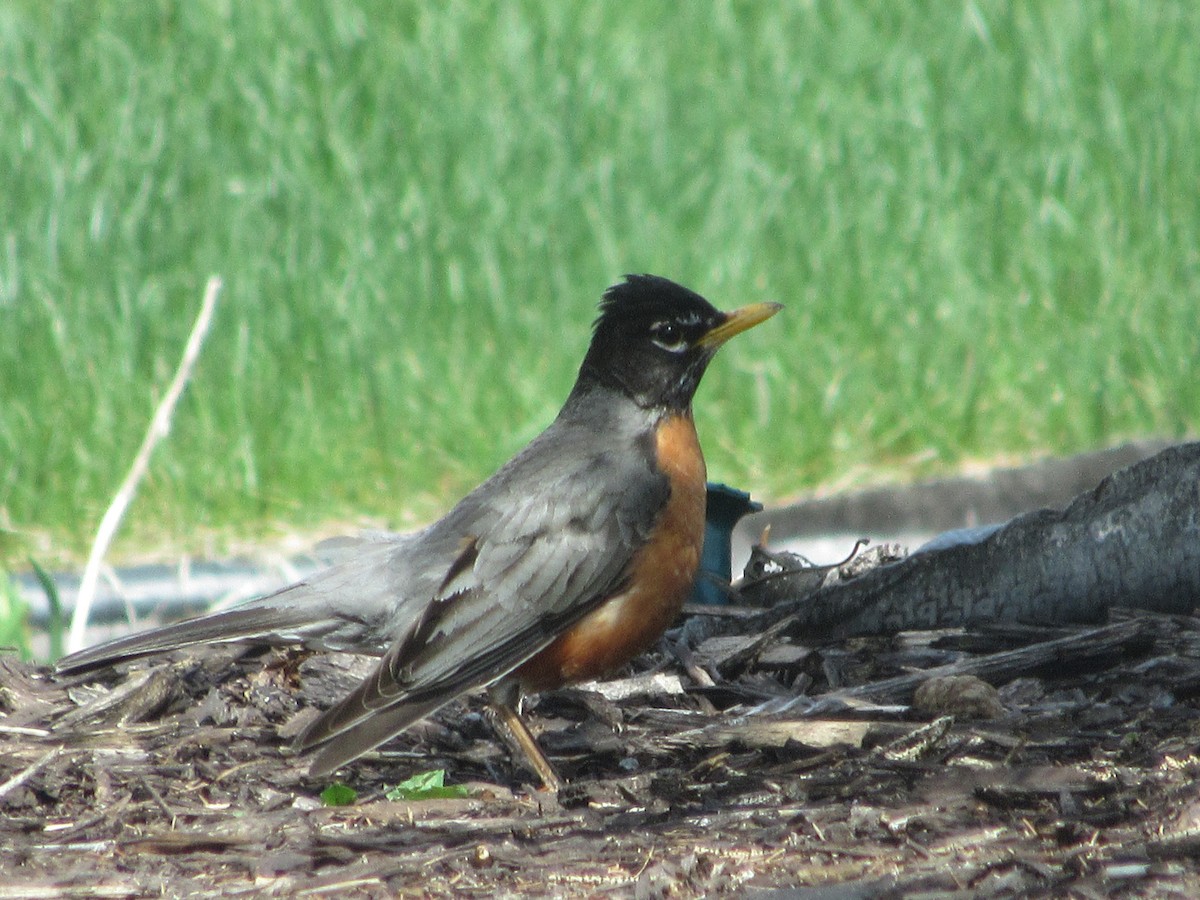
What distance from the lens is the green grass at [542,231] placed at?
24.0 feet

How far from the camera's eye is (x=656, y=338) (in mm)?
4887

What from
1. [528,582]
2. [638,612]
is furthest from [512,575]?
[638,612]

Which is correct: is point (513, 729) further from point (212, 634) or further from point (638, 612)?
point (212, 634)

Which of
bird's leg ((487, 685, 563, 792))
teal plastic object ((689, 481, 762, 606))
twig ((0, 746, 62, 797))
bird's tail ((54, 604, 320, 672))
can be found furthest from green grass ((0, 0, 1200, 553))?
twig ((0, 746, 62, 797))

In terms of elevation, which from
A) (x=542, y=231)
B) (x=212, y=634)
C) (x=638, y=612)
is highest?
(x=542, y=231)

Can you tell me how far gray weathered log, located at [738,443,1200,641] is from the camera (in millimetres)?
4359

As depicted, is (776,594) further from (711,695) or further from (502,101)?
(502,101)

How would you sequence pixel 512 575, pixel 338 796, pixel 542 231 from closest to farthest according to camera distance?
pixel 338 796
pixel 512 575
pixel 542 231

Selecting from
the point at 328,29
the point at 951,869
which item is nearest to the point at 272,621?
the point at 951,869

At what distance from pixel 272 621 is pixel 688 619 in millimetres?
1188

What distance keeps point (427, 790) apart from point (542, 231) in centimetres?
Result: 498

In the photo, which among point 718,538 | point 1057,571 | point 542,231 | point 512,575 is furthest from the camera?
point 542,231

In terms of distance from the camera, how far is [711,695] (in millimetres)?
4328

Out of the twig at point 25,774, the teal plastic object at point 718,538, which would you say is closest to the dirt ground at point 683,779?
the twig at point 25,774
